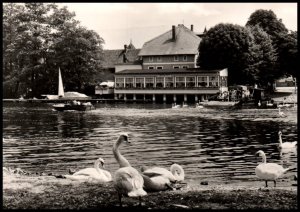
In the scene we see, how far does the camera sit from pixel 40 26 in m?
98.1

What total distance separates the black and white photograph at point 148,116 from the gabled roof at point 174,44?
252mm

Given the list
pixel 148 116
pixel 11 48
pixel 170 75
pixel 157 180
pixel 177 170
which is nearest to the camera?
pixel 157 180

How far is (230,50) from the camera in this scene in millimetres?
90562

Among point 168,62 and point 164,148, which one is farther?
point 168,62

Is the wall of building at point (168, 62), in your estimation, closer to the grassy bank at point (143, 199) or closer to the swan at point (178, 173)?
the swan at point (178, 173)

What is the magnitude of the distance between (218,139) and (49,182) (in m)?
19.2

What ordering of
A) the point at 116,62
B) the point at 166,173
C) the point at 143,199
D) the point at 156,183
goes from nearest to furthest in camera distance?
the point at 143,199
the point at 156,183
the point at 166,173
the point at 116,62

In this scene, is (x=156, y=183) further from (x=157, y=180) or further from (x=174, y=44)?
(x=174, y=44)

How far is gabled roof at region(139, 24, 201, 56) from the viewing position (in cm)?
10600

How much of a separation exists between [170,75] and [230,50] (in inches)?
490

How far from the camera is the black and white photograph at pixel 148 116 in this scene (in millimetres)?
12430

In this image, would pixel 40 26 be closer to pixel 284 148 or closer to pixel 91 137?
pixel 91 137

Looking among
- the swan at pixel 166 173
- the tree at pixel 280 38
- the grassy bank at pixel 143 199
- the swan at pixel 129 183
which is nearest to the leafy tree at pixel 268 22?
the tree at pixel 280 38

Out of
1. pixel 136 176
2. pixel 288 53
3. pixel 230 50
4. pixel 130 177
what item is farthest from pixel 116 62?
pixel 130 177
